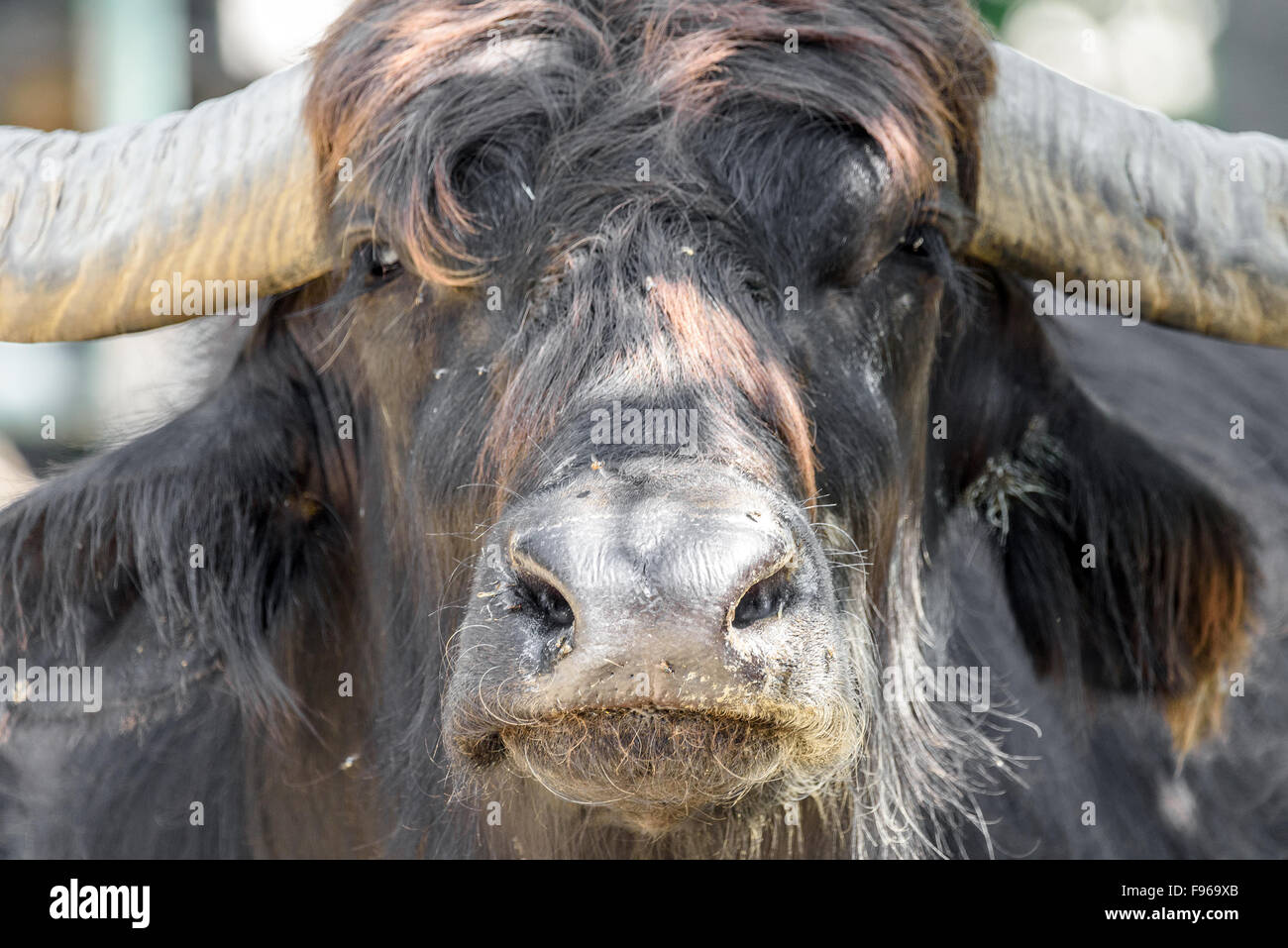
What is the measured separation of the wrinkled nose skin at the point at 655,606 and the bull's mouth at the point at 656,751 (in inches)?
1.5

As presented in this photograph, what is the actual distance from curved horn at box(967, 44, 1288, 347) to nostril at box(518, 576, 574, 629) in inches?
59.8

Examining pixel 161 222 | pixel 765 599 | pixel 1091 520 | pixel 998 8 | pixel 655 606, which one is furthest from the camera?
A: pixel 998 8

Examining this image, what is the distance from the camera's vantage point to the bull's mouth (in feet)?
6.97

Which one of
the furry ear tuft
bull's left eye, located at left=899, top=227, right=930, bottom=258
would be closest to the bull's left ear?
the furry ear tuft

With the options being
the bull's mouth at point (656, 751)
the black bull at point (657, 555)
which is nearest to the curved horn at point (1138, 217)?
the black bull at point (657, 555)

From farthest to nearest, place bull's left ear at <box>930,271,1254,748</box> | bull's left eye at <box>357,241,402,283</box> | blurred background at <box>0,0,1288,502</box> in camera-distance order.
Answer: blurred background at <box>0,0,1288,502</box>, bull's left ear at <box>930,271,1254,748</box>, bull's left eye at <box>357,241,402,283</box>

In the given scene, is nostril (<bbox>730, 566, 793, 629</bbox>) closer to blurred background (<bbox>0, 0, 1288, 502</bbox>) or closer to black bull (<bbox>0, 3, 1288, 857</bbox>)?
black bull (<bbox>0, 3, 1288, 857</bbox>)

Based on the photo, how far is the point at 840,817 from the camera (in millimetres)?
2990

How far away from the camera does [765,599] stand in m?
2.13

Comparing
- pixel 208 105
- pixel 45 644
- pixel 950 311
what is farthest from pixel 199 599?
pixel 950 311

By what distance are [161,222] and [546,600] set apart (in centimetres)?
154

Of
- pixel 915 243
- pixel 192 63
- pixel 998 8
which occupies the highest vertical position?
pixel 998 8

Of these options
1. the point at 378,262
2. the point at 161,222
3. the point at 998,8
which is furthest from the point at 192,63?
the point at 378,262

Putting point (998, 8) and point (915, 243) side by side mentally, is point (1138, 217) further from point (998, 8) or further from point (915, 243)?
point (998, 8)
